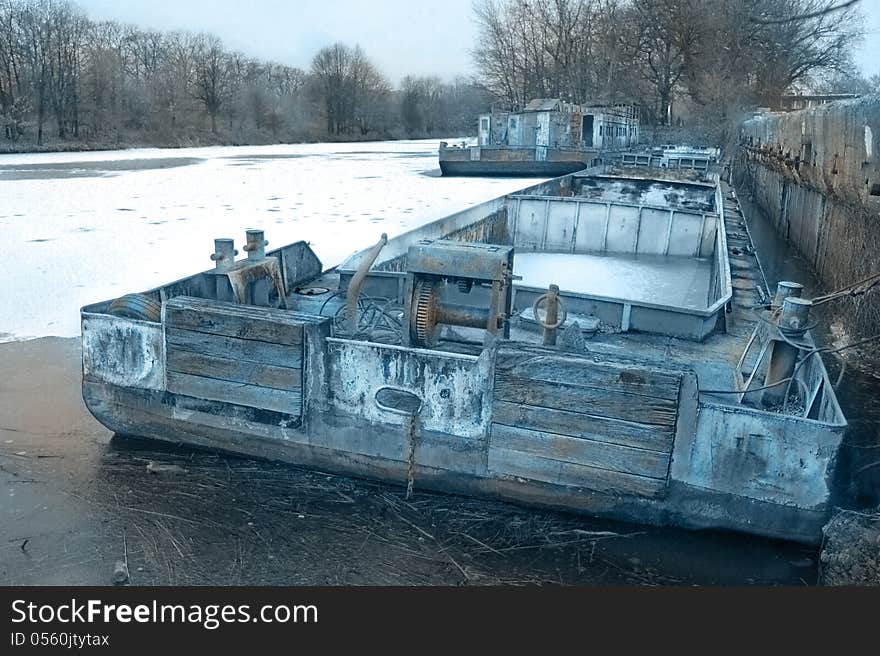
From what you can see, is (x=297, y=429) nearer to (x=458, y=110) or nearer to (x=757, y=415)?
(x=757, y=415)

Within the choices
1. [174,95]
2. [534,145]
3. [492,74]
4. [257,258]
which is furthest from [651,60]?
[257,258]

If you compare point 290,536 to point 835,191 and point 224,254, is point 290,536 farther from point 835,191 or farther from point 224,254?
point 835,191

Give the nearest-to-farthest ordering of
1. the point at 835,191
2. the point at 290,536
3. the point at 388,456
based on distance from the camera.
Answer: the point at 290,536
the point at 388,456
the point at 835,191

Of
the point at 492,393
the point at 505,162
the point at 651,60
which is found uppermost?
the point at 651,60

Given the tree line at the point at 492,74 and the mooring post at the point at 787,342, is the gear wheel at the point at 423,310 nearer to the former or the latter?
the mooring post at the point at 787,342

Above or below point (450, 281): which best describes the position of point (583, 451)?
below

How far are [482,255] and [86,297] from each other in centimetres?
582

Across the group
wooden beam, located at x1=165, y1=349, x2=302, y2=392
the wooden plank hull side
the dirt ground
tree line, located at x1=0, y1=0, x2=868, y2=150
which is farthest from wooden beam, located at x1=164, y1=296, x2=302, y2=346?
tree line, located at x1=0, y1=0, x2=868, y2=150

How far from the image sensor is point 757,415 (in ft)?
13.6

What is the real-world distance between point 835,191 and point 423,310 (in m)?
7.98

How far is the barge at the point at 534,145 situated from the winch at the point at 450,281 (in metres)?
24.0

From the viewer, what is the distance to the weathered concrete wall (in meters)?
7.84

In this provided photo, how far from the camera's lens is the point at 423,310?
523 centimetres

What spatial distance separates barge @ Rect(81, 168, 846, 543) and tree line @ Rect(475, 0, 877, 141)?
37.9 m
